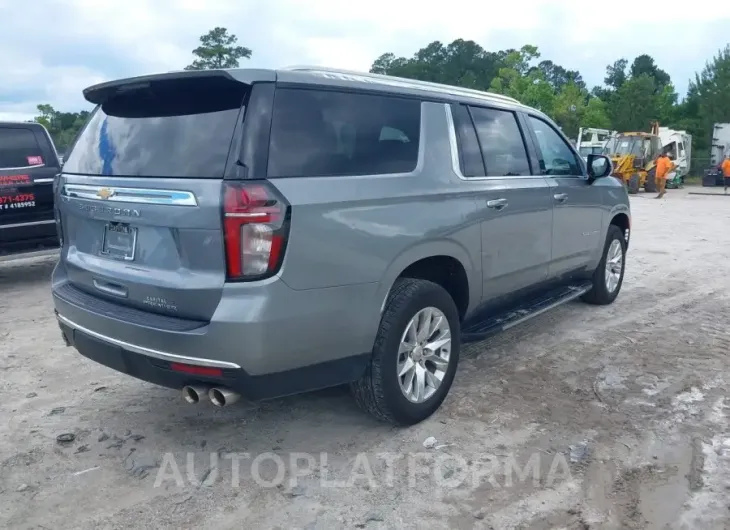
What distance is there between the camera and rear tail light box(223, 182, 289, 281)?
297 centimetres

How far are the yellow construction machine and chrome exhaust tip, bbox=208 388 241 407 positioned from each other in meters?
24.0

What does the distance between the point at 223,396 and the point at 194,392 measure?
0.59 feet

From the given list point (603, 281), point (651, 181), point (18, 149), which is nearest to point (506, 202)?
point (603, 281)

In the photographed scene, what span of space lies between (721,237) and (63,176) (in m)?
11.7

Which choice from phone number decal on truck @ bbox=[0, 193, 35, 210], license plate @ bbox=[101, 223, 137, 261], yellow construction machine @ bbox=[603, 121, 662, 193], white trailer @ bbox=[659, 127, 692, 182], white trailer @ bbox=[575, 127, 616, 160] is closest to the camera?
license plate @ bbox=[101, 223, 137, 261]

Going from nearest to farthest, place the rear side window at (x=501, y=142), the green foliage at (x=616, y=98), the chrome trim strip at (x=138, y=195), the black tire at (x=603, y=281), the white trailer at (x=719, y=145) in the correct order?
1. the chrome trim strip at (x=138, y=195)
2. the rear side window at (x=501, y=142)
3. the black tire at (x=603, y=281)
4. the white trailer at (x=719, y=145)
5. the green foliage at (x=616, y=98)

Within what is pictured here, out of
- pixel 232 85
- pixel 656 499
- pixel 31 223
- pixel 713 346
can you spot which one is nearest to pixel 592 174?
pixel 713 346

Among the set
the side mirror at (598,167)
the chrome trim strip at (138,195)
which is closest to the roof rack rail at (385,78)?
the chrome trim strip at (138,195)

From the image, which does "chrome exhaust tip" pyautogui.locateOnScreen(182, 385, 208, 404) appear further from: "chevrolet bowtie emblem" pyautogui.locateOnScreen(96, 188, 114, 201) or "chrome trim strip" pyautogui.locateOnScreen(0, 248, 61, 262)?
"chrome trim strip" pyautogui.locateOnScreen(0, 248, 61, 262)

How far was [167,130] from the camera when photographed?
3338 mm

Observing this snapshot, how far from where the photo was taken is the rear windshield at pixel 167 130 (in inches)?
124

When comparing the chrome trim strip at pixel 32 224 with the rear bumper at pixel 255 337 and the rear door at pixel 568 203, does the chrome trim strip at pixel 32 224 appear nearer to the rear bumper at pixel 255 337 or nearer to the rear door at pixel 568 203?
the rear bumper at pixel 255 337

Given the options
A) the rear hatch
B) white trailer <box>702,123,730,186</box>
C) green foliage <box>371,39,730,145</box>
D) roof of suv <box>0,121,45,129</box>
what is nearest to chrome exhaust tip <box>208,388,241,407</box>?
the rear hatch

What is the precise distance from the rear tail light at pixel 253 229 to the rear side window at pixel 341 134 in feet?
0.49
